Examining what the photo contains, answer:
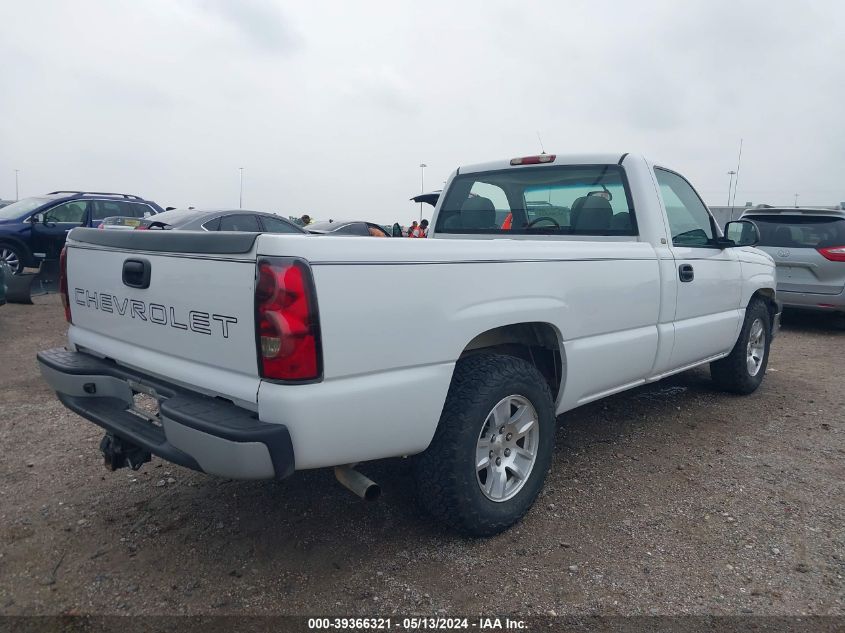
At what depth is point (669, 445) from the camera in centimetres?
418

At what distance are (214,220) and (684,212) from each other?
697cm

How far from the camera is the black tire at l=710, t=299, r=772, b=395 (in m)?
5.12

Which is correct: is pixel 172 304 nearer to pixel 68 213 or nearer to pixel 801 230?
pixel 801 230

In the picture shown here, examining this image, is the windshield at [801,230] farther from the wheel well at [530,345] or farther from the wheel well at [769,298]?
the wheel well at [530,345]

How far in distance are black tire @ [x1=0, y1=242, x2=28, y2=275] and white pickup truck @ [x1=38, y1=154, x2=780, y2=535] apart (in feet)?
31.0

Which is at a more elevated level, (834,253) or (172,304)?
(834,253)

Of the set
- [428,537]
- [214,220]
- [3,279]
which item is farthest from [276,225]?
[428,537]

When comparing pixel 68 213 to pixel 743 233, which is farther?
pixel 68 213

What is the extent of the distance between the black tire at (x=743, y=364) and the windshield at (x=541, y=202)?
1.91 meters

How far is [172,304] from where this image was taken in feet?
8.23

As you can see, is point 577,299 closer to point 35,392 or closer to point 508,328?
point 508,328

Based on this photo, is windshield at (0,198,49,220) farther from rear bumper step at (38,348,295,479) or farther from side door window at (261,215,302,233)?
rear bumper step at (38,348,295,479)

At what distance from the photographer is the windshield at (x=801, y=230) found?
8.27 meters

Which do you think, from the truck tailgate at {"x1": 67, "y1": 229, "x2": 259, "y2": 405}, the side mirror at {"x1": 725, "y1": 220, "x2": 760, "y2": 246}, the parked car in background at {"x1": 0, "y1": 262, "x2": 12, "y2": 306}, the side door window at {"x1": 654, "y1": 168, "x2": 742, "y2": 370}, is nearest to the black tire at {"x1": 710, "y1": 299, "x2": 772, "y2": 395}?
the side door window at {"x1": 654, "y1": 168, "x2": 742, "y2": 370}
